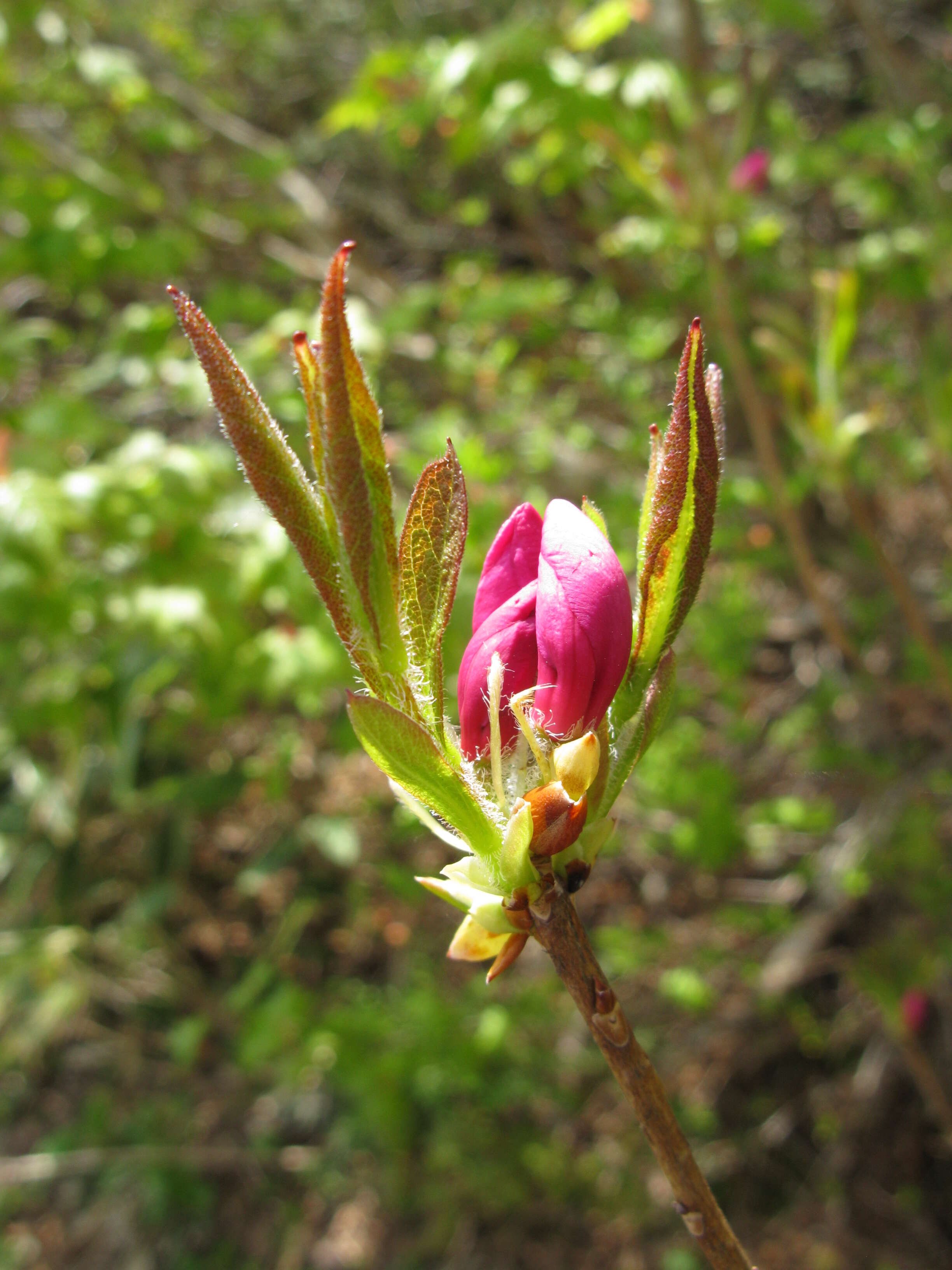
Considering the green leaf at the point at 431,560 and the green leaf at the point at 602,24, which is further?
the green leaf at the point at 602,24

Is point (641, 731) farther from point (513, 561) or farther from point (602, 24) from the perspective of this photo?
point (602, 24)

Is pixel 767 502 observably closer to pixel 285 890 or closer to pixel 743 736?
pixel 743 736

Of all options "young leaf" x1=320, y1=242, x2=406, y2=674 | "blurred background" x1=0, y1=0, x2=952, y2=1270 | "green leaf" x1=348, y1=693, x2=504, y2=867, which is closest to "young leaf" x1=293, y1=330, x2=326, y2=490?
"young leaf" x1=320, y1=242, x2=406, y2=674

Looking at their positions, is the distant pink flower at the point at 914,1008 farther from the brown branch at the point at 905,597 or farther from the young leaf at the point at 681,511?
the young leaf at the point at 681,511

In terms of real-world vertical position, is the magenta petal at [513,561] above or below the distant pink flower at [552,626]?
above

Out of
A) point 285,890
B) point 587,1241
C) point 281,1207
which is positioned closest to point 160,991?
point 285,890

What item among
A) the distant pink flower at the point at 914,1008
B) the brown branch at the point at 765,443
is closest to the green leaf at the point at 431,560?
the brown branch at the point at 765,443

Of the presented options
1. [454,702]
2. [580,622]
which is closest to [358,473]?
[580,622]
